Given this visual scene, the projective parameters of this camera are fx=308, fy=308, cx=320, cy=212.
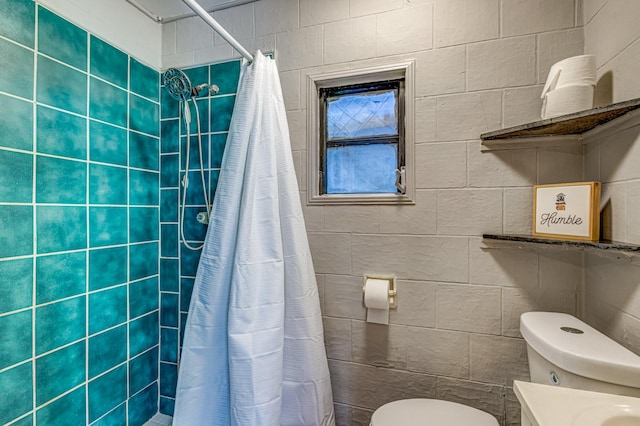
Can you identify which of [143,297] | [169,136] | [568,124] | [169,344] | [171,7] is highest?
[171,7]

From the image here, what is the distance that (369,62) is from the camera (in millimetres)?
1422

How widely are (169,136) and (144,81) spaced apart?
0.98 ft

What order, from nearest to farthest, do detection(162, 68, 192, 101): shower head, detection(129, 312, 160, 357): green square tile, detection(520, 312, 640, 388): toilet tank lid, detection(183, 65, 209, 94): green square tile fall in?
detection(520, 312, 640, 388): toilet tank lid → detection(162, 68, 192, 101): shower head → detection(129, 312, 160, 357): green square tile → detection(183, 65, 209, 94): green square tile

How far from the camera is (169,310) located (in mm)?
1717

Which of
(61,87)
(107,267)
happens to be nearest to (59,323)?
(107,267)

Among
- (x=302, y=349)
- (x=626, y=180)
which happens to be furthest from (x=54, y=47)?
(x=626, y=180)

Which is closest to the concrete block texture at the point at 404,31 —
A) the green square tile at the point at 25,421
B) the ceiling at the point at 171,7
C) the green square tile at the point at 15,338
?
the ceiling at the point at 171,7

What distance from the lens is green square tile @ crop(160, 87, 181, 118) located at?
171 cm

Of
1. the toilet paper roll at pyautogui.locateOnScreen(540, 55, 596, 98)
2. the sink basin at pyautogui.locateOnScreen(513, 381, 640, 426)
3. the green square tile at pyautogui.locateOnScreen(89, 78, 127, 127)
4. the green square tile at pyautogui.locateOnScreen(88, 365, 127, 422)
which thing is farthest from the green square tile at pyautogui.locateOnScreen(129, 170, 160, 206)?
the toilet paper roll at pyautogui.locateOnScreen(540, 55, 596, 98)

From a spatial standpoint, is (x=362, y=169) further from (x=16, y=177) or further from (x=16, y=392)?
(x=16, y=392)

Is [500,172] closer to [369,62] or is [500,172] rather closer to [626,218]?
[626,218]

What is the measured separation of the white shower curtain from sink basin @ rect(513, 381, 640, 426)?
805 mm

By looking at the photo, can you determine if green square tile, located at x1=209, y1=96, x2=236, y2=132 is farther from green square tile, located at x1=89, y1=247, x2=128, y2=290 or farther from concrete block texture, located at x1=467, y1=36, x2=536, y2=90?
concrete block texture, located at x1=467, y1=36, x2=536, y2=90

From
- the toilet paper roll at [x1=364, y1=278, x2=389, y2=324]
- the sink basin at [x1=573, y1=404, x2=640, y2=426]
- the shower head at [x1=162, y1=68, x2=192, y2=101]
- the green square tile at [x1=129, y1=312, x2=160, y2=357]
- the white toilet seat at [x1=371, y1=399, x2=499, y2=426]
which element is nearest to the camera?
the sink basin at [x1=573, y1=404, x2=640, y2=426]
